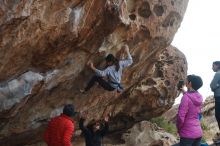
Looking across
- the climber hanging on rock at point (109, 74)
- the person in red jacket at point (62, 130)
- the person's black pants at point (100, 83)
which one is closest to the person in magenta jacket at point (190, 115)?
the person in red jacket at point (62, 130)

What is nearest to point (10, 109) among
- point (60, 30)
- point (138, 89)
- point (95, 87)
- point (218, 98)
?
point (60, 30)

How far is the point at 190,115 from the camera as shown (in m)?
8.95

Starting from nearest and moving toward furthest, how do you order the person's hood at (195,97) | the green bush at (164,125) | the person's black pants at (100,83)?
the person's hood at (195,97) → the person's black pants at (100,83) → the green bush at (164,125)

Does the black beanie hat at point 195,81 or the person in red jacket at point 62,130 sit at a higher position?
the black beanie hat at point 195,81

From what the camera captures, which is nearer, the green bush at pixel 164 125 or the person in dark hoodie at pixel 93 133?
the person in dark hoodie at pixel 93 133

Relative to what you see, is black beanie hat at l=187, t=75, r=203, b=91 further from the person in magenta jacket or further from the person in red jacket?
the person in red jacket

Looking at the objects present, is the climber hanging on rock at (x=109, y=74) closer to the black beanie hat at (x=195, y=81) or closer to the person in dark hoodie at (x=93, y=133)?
the person in dark hoodie at (x=93, y=133)

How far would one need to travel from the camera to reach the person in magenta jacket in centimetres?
885

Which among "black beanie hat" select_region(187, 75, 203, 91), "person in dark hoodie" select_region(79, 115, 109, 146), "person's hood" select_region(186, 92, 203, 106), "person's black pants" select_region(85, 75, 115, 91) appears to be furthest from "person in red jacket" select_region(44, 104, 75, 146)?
"person's black pants" select_region(85, 75, 115, 91)

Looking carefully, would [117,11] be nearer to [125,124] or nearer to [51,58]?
[51,58]

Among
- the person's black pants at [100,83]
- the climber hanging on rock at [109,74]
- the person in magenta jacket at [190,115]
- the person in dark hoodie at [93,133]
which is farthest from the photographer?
the person's black pants at [100,83]

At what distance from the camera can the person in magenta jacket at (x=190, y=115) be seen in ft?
29.0

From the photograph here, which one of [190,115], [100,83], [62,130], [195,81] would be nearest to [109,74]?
[100,83]

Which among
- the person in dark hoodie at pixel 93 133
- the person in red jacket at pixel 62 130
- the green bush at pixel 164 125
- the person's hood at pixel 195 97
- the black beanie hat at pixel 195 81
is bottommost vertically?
the green bush at pixel 164 125
